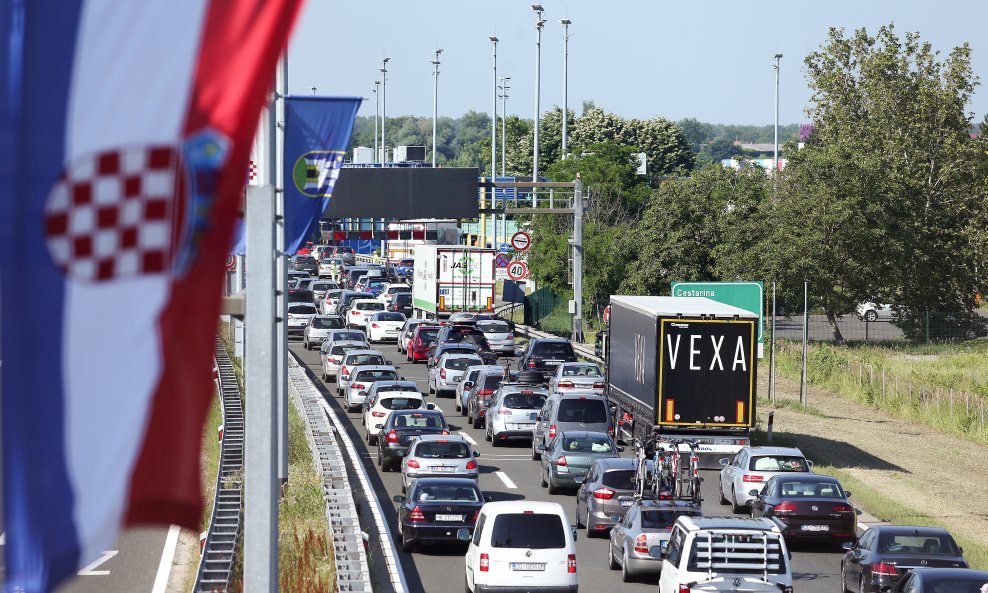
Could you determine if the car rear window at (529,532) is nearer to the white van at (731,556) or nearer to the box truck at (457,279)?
the white van at (731,556)

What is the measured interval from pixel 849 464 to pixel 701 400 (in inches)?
294

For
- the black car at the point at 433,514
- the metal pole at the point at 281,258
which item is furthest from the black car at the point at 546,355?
the metal pole at the point at 281,258

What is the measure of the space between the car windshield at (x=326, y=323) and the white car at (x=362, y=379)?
18.5m

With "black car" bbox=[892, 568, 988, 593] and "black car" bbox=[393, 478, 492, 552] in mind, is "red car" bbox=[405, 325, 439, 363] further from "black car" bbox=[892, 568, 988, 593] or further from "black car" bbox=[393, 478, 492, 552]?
"black car" bbox=[892, 568, 988, 593]

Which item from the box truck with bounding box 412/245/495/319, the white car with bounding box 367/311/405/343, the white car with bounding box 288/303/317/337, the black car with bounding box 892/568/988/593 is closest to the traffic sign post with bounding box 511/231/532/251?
the box truck with bounding box 412/245/495/319

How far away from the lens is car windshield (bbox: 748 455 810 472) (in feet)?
103

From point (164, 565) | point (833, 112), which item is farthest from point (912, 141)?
point (164, 565)

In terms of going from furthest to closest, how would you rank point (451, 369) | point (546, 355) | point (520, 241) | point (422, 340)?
point (520, 241) → point (422, 340) → point (546, 355) → point (451, 369)

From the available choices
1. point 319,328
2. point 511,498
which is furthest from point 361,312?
point 511,498

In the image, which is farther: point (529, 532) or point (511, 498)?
point (511, 498)

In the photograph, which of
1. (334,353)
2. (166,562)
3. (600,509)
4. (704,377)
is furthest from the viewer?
(334,353)

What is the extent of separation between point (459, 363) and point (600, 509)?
77.0 feet

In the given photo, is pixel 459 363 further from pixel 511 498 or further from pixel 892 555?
pixel 892 555

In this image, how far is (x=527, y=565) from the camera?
21703 millimetres
